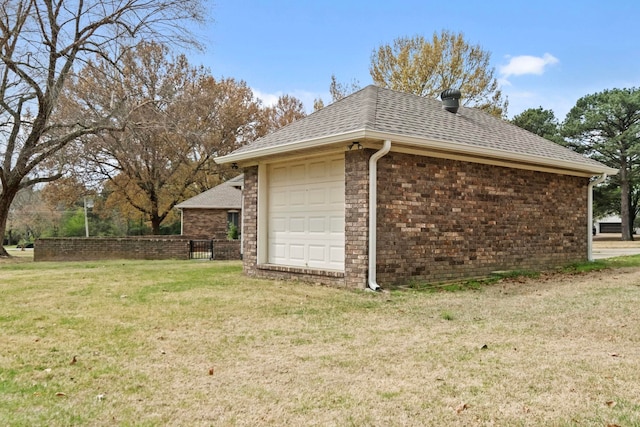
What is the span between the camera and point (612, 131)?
34219mm

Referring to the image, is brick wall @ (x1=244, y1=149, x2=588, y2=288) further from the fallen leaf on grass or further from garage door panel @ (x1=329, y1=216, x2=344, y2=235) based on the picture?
the fallen leaf on grass

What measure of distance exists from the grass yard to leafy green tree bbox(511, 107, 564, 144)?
98.4 ft

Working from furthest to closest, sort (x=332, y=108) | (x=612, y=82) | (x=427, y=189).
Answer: (x=612, y=82), (x=332, y=108), (x=427, y=189)

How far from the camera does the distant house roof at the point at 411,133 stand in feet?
27.8

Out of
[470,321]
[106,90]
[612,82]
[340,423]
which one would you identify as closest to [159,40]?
[106,90]

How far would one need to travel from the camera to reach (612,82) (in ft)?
113

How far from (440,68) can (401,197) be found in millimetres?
24219

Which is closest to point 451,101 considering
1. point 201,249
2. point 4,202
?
point 201,249

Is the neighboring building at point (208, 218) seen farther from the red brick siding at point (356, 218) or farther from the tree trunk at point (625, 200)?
the tree trunk at point (625, 200)

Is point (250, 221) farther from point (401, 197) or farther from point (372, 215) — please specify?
point (401, 197)

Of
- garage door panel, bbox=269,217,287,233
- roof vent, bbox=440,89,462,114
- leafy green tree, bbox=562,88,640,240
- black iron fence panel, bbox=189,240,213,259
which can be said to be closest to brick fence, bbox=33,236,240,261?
black iron fence panel, bbox=189,240,213,259

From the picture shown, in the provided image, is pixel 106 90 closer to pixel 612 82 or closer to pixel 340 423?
pixel 340 423

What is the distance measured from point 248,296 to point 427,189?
3.70 meters

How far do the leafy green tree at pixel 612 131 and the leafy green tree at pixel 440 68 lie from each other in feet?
25.1
